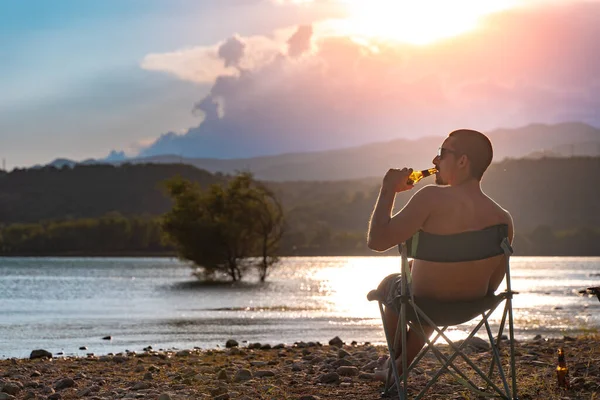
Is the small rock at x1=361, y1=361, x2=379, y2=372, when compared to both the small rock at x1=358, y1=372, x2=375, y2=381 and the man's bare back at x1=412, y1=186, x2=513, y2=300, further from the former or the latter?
the man's bare back at x1=412, y1=186, x2=513, y2=300

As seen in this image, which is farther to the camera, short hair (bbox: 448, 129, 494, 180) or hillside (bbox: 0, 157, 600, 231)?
hillside (bbox: 0, 157, 600, 231)

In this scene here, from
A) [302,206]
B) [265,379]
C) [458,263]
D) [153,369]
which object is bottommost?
[153,369]

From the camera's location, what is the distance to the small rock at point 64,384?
8.12 meters

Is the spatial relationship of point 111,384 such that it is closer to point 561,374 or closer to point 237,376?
point 237,376

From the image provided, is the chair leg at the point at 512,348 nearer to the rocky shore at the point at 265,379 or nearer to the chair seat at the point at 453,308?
the chair seat at the point at 453,308

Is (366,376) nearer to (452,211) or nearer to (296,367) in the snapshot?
(296,367)

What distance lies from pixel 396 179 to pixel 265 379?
9.61ft

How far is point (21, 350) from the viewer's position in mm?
15188

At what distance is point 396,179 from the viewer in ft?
19.0

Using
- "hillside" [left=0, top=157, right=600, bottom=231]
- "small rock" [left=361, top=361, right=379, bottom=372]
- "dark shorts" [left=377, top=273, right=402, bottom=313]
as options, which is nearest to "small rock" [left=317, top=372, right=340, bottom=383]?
"small rock" [left=361, top=361, right=379, bottom=372]

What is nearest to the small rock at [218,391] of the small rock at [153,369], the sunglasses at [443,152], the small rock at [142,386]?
the small rock at [142,386]

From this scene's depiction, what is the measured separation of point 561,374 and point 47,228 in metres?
116

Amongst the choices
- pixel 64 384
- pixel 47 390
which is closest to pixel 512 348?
pixel 47 390

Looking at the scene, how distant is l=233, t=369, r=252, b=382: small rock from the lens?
318 inches
